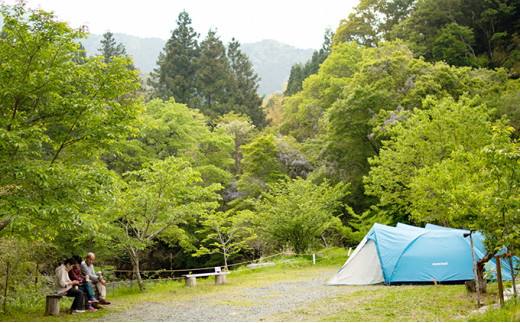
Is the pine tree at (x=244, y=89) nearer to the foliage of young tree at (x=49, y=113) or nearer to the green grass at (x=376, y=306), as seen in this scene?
the green grass at (x=376, y=306)

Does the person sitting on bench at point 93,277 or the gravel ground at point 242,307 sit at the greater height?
the person sitting on bench at point 93,277

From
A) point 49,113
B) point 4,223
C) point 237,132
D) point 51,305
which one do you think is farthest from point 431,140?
point 237,132

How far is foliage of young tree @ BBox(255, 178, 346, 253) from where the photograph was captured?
1797 centimetres

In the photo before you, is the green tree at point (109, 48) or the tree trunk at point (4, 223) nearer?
the tree trunk at point (4, 223)

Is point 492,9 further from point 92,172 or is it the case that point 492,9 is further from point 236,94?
point 92,172

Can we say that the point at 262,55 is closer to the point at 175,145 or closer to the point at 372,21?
the point at 372,21

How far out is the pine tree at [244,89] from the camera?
133ft

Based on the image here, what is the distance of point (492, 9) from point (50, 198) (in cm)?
2987

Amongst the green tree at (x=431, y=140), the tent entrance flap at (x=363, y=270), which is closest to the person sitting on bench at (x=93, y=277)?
the tent entrance flap at (x=363, y=270)

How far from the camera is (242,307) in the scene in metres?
7.96

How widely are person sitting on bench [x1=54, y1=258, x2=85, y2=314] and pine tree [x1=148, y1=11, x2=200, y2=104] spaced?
31185 mm

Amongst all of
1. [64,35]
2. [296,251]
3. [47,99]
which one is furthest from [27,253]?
[296,251]

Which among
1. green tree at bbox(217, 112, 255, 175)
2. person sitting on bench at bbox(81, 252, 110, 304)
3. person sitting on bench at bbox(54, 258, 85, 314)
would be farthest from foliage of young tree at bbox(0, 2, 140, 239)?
green tree at bbox(217, 112, 255, 175)

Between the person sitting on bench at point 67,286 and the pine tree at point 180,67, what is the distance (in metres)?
31.2
